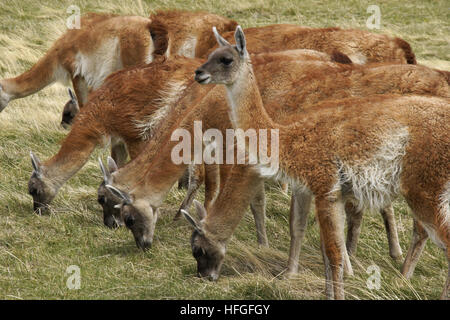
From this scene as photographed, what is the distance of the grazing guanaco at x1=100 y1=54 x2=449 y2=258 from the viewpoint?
21.4 ft

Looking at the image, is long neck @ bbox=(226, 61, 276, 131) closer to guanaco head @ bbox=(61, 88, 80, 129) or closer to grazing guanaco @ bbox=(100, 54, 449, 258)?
grazing guanaco @ bbox=(100, 54, 449, 258)

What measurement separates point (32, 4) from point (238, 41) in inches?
534

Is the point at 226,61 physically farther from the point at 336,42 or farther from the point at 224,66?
the point at 336,42

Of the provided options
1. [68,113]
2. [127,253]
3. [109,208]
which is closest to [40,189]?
[109,208]

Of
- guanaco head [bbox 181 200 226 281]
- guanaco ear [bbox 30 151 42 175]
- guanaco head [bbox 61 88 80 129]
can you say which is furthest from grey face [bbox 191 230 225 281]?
guanaco head [bbox 61 88 80 129]

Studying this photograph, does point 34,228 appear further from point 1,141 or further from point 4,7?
point 4,7

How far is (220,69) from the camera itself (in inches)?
209

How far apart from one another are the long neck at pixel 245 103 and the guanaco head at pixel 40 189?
2973 mm

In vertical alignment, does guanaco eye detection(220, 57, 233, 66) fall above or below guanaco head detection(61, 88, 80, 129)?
above

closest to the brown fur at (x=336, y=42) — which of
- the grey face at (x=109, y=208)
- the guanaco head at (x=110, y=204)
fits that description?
the guanaco head at (x=110, y=204)

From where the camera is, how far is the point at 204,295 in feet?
18.3

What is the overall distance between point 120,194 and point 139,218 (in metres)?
0.29

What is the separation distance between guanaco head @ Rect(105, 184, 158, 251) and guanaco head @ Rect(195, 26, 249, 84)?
1.65 m
